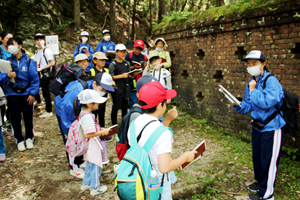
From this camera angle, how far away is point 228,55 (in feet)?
17.1

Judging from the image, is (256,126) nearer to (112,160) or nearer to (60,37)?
(112,160)

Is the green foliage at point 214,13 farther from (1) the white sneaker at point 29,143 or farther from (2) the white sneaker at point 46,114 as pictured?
(1) the white sneaker at point 29,143

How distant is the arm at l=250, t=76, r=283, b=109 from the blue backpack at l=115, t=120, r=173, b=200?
176 centimetres

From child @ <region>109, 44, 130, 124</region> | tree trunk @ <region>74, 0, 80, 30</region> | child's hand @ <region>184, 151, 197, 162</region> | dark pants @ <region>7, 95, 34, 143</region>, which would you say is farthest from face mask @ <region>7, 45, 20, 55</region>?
tree trunk @ <region>74, 0, 80, 30</region>

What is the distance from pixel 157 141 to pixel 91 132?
1.59 metres

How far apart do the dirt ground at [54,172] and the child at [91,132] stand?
9.9 inches

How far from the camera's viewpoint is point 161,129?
1757mm

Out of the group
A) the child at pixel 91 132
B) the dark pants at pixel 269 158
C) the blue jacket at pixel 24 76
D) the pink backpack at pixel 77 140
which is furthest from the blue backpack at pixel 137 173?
the blue jacket at pixel 24 76

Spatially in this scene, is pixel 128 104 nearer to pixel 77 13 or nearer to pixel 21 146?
pixel 21 146

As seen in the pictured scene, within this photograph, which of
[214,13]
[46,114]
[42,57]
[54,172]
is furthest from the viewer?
[46,114]

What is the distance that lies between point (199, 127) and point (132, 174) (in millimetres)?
4453

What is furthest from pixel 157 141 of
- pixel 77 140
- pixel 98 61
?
pixel 98 61

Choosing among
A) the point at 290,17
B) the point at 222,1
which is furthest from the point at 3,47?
the point at 222,1

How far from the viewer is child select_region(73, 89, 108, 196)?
3.03 metres
